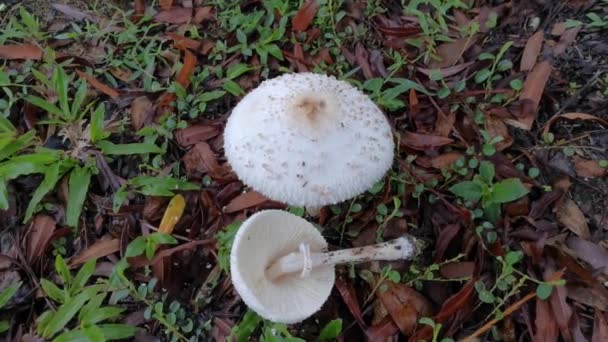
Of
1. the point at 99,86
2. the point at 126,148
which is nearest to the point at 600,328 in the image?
the point at 126,148

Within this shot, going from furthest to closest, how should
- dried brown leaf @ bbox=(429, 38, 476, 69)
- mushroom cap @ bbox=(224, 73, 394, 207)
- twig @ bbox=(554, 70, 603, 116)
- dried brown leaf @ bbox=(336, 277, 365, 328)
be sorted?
dried brown leaf @ bbox=(429, 38, 476, 69)
twig @ bbox=(554, 70, 603, 116)
dried brown leaf @ bbox=(336, 277, 365, 328)
mushroom cap @ bbox=(224, 73, 394, 207)

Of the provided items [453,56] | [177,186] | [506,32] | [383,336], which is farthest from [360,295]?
[506,32]

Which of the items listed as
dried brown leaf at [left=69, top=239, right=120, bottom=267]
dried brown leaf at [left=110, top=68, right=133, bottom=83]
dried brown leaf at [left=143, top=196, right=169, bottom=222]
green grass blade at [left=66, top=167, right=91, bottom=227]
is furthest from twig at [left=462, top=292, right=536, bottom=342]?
dried brown leaf at [left=110, top=68, right=133, bottom=83]

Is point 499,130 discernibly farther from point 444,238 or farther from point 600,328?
point 600,328

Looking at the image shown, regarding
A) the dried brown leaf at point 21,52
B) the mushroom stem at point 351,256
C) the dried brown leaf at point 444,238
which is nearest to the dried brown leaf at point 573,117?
the dried brown leaf at point 444,238

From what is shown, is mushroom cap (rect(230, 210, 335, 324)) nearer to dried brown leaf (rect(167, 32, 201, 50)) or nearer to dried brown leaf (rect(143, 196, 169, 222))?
dried brown leaf (rect(143, 196, 169, 222))

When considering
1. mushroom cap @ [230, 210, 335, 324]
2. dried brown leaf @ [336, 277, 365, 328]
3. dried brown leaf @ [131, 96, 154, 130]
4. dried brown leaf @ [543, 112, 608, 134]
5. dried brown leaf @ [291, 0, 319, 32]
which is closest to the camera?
mushroom cap @ [230, 210, 335, 324]

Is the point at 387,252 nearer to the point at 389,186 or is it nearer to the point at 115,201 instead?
the point at 389,186
